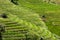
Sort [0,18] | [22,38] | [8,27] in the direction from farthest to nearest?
1. [0,18]
2. [8,27]
3. [22,38]

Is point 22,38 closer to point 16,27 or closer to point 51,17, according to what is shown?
point 16,27

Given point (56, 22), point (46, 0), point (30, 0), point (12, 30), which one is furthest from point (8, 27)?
point (46, 0)

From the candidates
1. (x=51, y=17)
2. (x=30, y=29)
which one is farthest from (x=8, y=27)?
(x=51, y=17)

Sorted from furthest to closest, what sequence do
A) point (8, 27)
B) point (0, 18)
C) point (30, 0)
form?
point (30, 0), point (0, 18), point (8, 27)

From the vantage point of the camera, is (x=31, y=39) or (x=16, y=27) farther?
(x=16, y=27)

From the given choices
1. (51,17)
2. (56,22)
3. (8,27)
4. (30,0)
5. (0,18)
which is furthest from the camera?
(30,0)

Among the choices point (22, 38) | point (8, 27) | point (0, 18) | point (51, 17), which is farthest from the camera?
point (51, 17)

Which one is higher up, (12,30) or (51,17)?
(12,30)

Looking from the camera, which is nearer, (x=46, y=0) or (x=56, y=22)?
(x=56, y=22)

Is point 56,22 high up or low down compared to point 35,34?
down

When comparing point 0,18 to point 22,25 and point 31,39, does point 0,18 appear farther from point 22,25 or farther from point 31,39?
point 31,39
